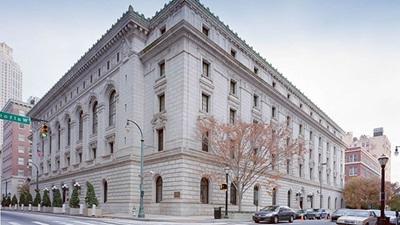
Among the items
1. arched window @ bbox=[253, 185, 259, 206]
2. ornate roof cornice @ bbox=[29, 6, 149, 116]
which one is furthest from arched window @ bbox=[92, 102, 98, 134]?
arched window @ bbox=[253, 185, 259, 206]

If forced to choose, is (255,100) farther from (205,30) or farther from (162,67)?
(162,67)

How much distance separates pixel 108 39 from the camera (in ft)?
156

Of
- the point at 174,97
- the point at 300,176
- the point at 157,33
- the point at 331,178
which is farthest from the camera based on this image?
the point at 331,178

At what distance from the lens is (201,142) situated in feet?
128

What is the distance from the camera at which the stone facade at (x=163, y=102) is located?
1495 inches

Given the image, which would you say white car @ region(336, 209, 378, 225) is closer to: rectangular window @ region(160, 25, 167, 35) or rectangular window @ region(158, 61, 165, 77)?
rectangular window @ region(158, 61, 165, 77)

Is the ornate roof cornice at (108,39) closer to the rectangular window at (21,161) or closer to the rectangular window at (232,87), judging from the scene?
the rectangular window at (232,87)

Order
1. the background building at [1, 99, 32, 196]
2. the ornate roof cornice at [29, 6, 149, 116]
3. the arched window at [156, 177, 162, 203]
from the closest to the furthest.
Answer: the arched window at [156, 177, 162, 203] < the ornate roof cornice at [29, 6, 149, 116] < the background building at [1, 99, 32, 196]

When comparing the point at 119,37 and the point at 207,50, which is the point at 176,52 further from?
the point at 119,37

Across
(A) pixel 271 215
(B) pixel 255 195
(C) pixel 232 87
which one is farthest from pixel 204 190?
(C) pixel 232 87

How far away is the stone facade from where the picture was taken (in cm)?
3797

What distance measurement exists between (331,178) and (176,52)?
5659 centimetres

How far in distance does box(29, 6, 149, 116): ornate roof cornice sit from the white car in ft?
99.3

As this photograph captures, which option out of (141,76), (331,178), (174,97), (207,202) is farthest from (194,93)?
(331,178)
